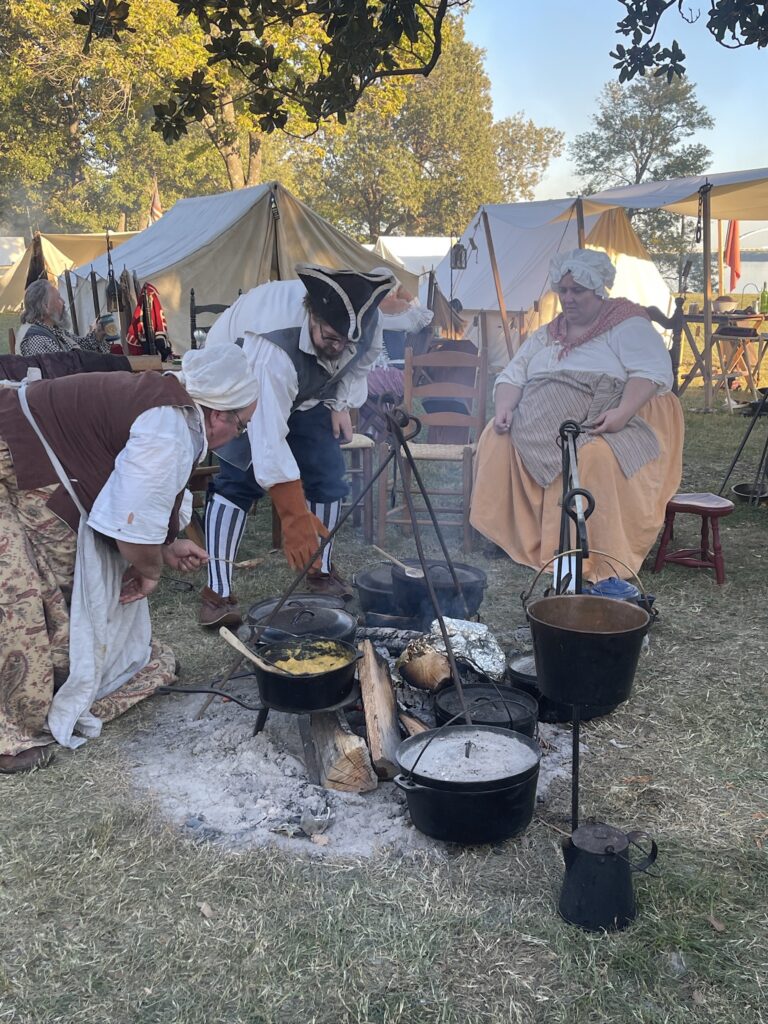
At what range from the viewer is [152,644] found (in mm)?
3697

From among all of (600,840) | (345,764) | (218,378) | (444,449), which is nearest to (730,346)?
(444,449)

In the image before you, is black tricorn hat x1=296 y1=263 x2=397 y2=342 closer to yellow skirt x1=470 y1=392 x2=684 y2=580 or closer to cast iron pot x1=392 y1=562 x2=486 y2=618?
cast iron pot x1=392 y1=562 x2=486 y2=618

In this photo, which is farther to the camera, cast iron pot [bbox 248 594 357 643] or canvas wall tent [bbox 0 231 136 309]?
canvas wall tent [bbox 0 231 136 309]

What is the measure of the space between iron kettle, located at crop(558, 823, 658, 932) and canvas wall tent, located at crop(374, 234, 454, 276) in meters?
18.7

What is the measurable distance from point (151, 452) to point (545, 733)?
1836 millimetres

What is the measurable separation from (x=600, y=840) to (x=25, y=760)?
202 centimetres

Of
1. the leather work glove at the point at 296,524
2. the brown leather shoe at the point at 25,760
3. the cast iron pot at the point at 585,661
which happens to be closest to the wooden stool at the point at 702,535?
the leather work glove at the point at 296,524

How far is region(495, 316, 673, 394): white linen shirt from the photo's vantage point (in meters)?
4.45

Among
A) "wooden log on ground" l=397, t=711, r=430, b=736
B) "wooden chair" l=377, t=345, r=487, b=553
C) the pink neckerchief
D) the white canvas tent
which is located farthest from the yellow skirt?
the white canvas tent

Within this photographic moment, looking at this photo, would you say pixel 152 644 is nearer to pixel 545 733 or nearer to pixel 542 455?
pixel 545 733

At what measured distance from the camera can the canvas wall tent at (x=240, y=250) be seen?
10531 millimetres

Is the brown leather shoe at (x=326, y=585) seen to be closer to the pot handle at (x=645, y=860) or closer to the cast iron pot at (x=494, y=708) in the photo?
the cast iron pot at (x=494, y=708)

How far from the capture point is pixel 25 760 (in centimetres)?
291

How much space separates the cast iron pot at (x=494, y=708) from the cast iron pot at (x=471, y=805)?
0.37 m
